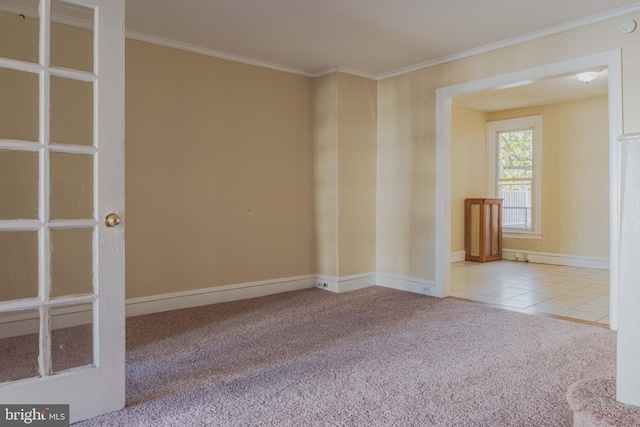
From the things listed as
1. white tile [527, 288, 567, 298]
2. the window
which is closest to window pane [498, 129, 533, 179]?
the window

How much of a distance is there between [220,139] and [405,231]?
2.25 m

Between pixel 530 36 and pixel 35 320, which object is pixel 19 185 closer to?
pixel 35 320

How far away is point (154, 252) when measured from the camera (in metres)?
4.05

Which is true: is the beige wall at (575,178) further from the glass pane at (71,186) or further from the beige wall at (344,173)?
the glass pane at (71,186)

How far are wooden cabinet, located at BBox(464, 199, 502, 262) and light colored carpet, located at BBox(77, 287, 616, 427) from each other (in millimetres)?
3296

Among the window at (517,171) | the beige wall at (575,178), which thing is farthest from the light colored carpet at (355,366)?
the window at (517,171)

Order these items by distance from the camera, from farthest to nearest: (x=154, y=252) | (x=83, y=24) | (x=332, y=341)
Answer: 1. (x=154, y=252)
2. (x=332, y=341)
3. (x=83, y=24)

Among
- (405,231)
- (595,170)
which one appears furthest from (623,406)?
(595,170)

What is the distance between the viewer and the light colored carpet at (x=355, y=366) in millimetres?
2113

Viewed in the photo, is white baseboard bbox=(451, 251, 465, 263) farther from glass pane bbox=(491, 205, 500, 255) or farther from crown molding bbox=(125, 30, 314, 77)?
crown molding bbox=(125, 30, 314, 77)

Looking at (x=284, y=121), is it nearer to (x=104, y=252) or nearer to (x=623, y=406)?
(x=104, y=252)

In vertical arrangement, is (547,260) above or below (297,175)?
below

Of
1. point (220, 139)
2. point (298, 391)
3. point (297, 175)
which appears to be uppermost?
point (220, 139)

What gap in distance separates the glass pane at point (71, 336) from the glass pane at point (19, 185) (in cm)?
46
